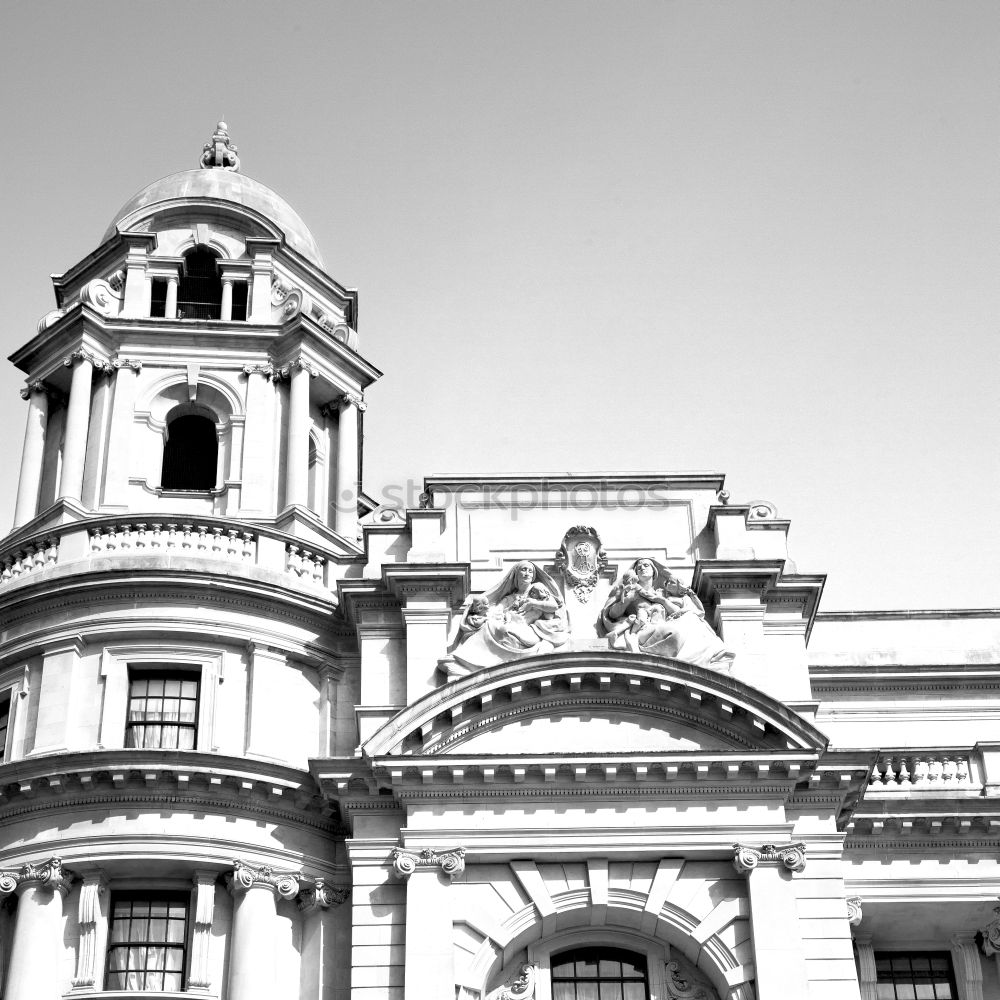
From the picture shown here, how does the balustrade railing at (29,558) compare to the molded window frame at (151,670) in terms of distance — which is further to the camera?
the balustrade railing at (29,558)

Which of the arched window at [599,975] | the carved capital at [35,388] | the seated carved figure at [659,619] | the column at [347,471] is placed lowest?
the arched window at [599,975]

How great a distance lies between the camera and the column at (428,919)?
29297 mm

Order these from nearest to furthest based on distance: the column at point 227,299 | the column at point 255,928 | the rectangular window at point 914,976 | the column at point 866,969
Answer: the column at point 255,928, the column at point 866,969, the rectangular window at point 914,976, the column at point 227,299

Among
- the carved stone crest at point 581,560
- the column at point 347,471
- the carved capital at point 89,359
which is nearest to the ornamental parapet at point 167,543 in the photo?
the column at point 347,471

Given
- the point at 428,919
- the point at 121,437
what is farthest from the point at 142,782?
the point at 121,437

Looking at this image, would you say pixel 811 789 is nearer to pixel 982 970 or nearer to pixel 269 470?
pixel 982 970

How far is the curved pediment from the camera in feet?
103

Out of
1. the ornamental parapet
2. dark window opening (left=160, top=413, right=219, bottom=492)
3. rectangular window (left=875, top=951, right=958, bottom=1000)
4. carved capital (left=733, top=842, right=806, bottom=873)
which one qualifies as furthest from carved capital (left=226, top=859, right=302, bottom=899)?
dark window opening (left=160, top=413, right=219, bottom=492)

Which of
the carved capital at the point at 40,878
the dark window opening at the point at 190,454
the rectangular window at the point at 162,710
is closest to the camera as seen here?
the carved capital at the point at 40,878

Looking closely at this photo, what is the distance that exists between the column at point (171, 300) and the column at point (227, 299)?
1.14 m

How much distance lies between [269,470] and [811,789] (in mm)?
14400

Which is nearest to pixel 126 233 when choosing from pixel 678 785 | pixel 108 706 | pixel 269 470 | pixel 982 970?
pixel 269 470

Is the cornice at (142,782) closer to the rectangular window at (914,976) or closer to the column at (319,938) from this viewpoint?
the column at (319,938)

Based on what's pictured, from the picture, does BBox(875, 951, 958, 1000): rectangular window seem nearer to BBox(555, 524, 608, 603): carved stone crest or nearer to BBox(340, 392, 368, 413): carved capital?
BBox(555, 524, 608, 603): carved stone crest
